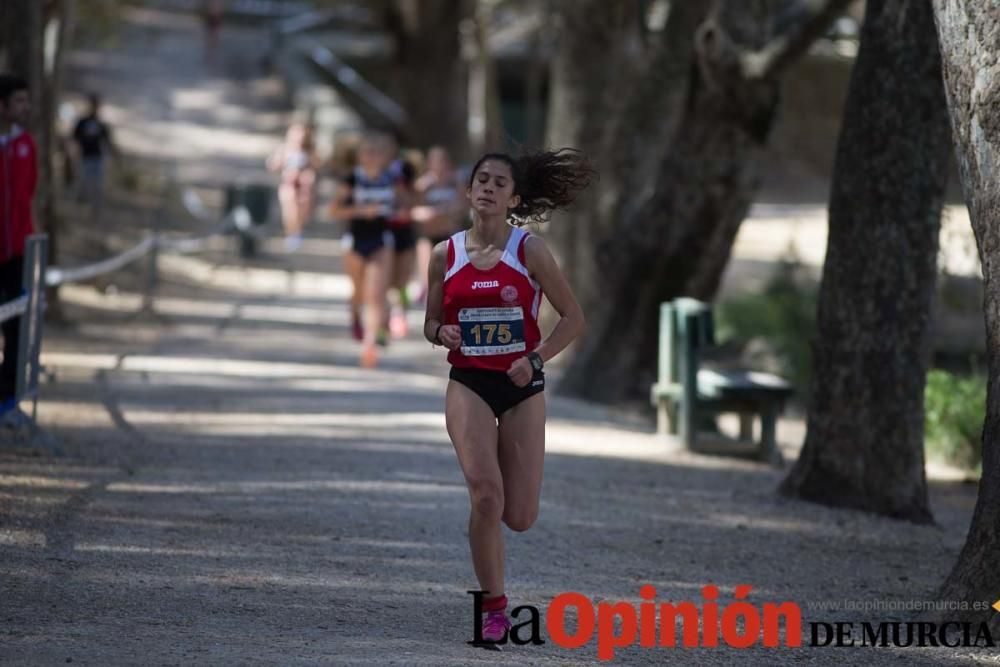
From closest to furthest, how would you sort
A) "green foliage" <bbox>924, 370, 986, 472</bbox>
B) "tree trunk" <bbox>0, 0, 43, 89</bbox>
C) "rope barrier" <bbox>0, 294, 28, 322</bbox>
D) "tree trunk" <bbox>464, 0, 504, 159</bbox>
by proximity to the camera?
"rope barrier" <bbox>0, 294, 28, 322</bbox>, "green foliage" <bbox>924, 370, 986, 472</bbox>, "tree trunk" <bbox>0, 0, 43, 89</bbox>, "tree trunk" <bbox>464, 0, 504, 159</bbox>

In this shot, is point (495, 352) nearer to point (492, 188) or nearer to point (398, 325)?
point (492, 188)

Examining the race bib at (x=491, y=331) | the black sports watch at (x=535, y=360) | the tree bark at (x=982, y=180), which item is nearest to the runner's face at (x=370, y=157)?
the tree bark at (x=982, y=180)

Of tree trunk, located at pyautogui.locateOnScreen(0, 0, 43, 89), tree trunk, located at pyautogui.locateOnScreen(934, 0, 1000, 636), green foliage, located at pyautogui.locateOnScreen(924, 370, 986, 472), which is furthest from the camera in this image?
tree trunk, located at pyautogui.locateOnScreen(0, 0, 43, 89)

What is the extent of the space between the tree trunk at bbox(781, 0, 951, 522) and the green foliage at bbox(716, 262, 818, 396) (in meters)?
8.20

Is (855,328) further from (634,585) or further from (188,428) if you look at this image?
(188,428)

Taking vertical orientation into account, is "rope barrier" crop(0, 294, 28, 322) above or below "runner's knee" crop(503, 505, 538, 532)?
above

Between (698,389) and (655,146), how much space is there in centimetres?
695

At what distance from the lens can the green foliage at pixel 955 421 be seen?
569 inches

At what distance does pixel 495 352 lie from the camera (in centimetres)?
700

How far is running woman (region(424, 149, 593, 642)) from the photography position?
6.89m

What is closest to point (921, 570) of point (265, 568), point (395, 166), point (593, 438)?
point (265, 568)

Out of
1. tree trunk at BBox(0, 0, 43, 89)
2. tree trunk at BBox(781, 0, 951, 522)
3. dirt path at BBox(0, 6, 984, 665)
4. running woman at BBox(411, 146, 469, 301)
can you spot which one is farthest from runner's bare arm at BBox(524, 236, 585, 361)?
running woman at BBox(411, 146, 469, 301)

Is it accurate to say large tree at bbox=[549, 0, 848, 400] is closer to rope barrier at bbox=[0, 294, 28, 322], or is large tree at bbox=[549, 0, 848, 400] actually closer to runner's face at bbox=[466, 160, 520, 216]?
rope barrier at bbox=[0, 294, 28, 322]

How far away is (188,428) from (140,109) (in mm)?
33358
